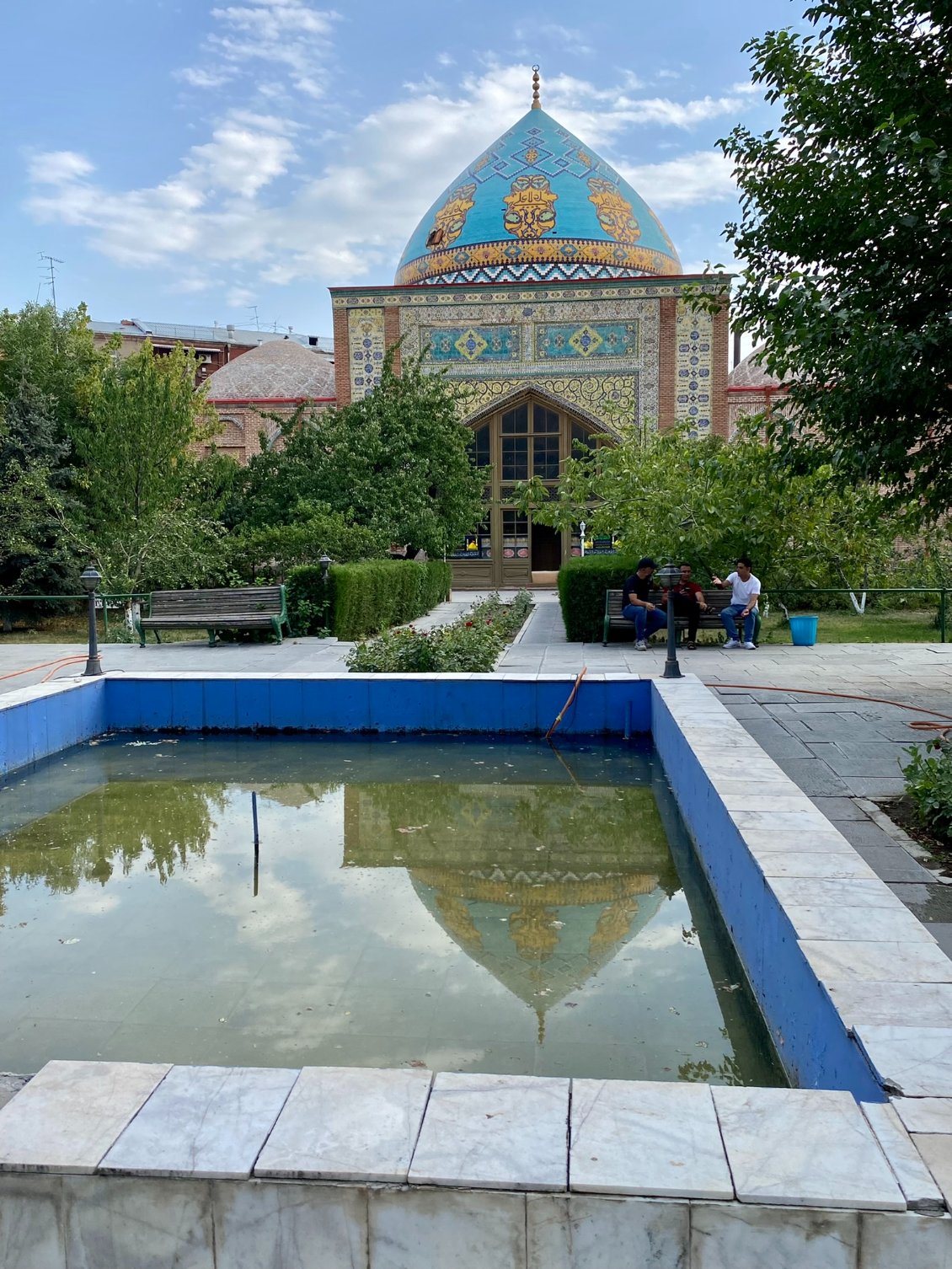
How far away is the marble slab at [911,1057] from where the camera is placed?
2.15 m

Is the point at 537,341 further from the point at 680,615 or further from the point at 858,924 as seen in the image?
the point at 858,924

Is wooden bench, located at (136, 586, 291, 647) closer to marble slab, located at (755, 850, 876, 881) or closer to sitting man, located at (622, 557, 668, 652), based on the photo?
sitting man, located at (622, 557, 668, 652)

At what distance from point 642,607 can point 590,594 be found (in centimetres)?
113

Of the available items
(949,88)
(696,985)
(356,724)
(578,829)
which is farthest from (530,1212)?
(356,724)

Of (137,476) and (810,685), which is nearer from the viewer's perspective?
(810,685)

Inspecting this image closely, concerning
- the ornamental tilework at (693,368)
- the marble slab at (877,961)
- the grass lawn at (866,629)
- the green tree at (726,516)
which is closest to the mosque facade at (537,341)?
the ornamental tilework at (693,368)

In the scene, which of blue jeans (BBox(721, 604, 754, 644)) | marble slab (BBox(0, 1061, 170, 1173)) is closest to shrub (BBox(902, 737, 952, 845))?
marble slab (BBox(0, 1061, 170, 1173))

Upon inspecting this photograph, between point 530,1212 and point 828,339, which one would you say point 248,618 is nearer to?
point 828,339

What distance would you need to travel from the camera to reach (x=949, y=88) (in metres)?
5.32

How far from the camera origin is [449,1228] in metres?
1.93

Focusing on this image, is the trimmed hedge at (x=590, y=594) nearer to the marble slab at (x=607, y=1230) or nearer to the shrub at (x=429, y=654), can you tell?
the shrub at (x=429, y=654)

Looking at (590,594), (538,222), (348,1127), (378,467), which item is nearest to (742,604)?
(590,594)

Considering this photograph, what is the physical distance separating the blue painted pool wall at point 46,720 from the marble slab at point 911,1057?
18.9ft

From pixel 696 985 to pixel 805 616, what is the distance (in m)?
8.43
